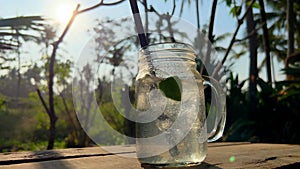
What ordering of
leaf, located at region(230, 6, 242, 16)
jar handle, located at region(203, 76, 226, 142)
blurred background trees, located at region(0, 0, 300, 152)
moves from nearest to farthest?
1. jar handle, located at region(203, 76, 226, 142)
2. leaf, located at region(230, 6, 242, 16)
3. blurred background trees, located at region(0, 0, 300, 152)

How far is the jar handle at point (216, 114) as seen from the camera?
0.63m

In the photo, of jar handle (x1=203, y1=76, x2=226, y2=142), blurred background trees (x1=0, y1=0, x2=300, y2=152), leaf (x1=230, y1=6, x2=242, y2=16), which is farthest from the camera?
blurred background trees (x1=0, y1=0, x2=300, y2=152)

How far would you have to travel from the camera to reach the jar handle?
2.07 feet

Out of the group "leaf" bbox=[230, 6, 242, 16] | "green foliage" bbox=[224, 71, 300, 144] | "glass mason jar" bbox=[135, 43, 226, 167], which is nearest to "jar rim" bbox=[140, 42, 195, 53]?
"glass mason jar" bbox=[135, 43, 226, 167]

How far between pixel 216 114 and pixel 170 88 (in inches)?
5.9

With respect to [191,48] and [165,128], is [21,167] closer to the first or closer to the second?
[165,128]

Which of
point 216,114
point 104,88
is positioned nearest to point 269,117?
point 104,88

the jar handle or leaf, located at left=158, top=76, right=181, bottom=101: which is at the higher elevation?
leaf, located at left=158, top=76, right=181, bottom=101

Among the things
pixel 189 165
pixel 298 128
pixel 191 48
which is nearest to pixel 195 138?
pixel 189 165

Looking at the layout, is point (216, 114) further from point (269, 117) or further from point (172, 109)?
point (269, 117)

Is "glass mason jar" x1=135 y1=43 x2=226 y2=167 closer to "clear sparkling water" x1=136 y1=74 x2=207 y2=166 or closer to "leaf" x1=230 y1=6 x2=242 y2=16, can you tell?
"clear sparkling water" x1=136 y1=74 x2=207 y2=166

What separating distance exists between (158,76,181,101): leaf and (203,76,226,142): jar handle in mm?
129

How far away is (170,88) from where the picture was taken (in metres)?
0.53

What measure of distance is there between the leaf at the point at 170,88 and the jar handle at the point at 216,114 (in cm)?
13
